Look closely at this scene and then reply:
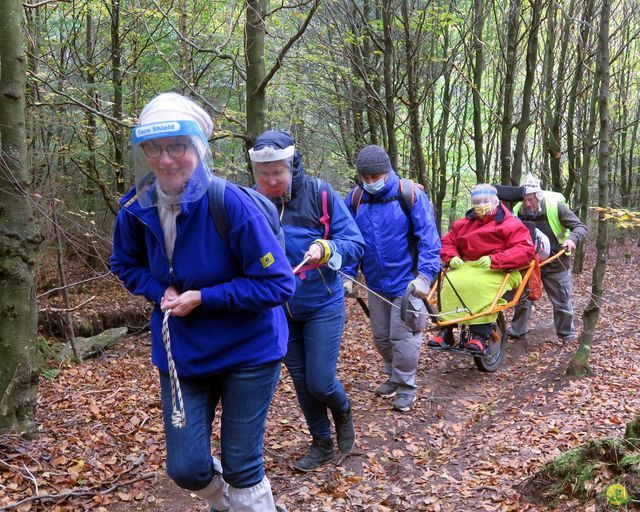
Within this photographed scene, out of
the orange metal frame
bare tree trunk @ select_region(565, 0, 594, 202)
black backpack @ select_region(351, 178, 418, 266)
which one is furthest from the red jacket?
bare tree trunk @ select_region(565, 0, 594, 202)

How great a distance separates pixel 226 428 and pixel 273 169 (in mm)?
1752

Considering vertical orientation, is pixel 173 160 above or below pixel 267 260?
above

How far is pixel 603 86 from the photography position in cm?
566

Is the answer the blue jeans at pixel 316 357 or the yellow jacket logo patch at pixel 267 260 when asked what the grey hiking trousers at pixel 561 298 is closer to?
the blue jeans at pixel 316 357

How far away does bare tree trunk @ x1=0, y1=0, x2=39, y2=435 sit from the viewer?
4.22 m

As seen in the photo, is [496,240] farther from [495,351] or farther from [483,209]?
[495,351]

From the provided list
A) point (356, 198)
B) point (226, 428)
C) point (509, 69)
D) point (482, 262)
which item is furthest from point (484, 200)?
point (509, 69)

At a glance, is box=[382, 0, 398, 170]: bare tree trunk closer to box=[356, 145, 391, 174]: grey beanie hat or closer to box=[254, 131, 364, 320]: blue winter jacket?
box=[356, 145, 391, 174]: grey beanie hat

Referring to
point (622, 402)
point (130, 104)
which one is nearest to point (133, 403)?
point (622, 402)

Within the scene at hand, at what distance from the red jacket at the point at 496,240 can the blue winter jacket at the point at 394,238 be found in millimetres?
1706

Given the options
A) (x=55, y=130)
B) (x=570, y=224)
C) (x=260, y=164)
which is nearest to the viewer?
(x=260, y=164)

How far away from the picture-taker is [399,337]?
5.61 metres

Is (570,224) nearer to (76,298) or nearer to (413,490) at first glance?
(413,490)

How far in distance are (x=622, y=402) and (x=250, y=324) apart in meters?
4.09
